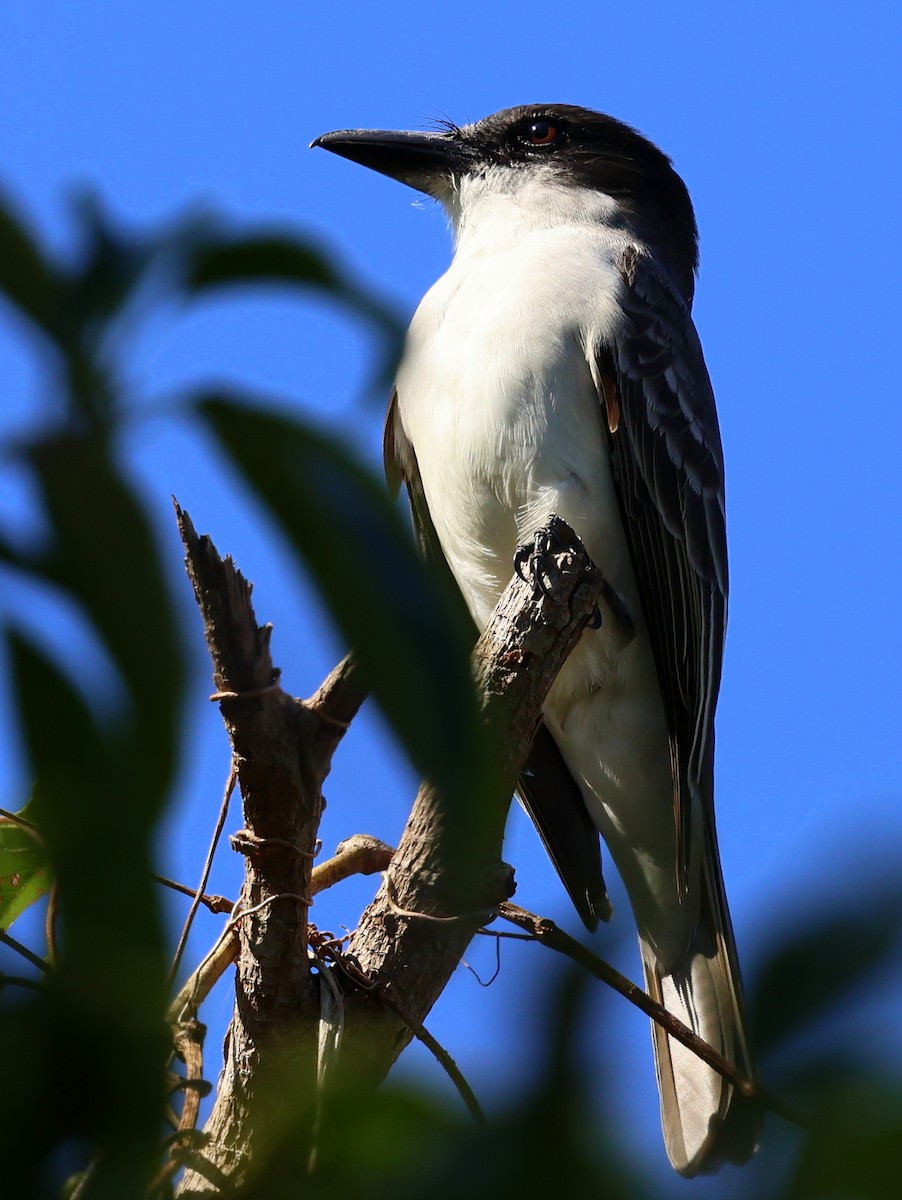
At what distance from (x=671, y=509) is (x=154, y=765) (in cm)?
467

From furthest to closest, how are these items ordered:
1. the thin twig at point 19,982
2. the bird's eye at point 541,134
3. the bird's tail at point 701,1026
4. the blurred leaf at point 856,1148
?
the bird's eye at point 541,134, the bird's tail at point 701,1026, the thin twig at point 19,982, the blurred leaf at point 856,1148

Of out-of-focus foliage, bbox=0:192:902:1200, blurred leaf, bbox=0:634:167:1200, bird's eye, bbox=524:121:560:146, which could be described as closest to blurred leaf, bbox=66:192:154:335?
out-of-focus foliage, bbox=0:192:902:1200

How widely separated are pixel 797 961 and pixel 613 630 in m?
4.49

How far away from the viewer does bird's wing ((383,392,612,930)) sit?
5.46m

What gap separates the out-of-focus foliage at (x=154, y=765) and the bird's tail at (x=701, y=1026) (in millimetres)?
3413

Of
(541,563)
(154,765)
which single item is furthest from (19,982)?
(541,563)

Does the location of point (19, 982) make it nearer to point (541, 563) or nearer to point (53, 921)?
point (53, 921)

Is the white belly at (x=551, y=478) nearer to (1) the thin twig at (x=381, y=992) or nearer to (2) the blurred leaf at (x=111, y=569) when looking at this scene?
(1) the thin twig at (x=381, y=992)

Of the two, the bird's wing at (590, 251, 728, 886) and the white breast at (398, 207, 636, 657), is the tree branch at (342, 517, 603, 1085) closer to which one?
the white breast at (398, 207, 636, 657)

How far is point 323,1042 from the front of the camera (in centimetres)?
324

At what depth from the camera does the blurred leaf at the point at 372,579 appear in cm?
98

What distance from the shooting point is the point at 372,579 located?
3.37 feet

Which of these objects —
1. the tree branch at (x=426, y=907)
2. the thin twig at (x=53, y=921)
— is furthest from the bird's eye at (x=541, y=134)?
the thin twig at (x=53, y=921)

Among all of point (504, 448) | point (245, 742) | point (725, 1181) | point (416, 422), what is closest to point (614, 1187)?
point (725, 1181)
